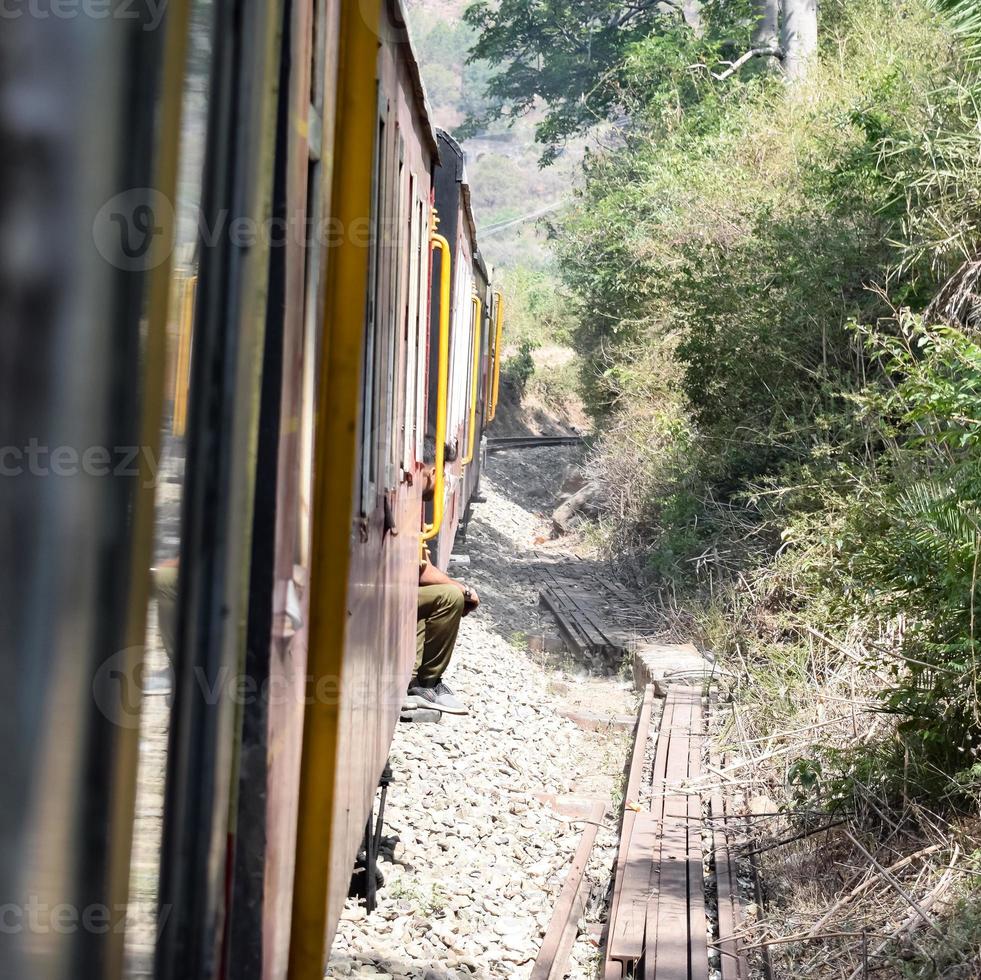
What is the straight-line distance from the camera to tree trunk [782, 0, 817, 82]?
59.5 ft

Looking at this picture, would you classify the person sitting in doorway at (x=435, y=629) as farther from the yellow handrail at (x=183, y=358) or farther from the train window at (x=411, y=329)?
the yellow handrail at (x=183, y=358)

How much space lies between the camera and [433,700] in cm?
784

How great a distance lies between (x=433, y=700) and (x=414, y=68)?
4.68m

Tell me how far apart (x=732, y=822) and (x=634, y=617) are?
241 inches

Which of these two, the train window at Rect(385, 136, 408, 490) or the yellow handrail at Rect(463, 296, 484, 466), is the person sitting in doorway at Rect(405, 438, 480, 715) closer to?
the yellow handrail at Rect(463, 296, 484, 466)

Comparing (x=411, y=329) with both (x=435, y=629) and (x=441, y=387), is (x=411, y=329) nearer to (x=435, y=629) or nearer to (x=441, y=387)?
(x=441, y=387)

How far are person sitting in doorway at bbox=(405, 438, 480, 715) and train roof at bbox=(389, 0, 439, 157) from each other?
212 cm

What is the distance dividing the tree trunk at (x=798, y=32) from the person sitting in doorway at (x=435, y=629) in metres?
12.7

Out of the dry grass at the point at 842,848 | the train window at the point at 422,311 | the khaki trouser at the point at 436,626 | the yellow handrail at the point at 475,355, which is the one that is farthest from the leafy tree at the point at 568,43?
the train window at the point at 422,311

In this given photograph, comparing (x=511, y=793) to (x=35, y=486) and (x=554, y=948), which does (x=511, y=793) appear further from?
(x=35, y=486)

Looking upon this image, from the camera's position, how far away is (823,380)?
10.8 m

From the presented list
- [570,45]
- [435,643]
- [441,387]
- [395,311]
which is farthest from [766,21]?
[395,311]

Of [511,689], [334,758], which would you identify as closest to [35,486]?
[334,758]

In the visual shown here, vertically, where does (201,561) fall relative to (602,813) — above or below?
above
